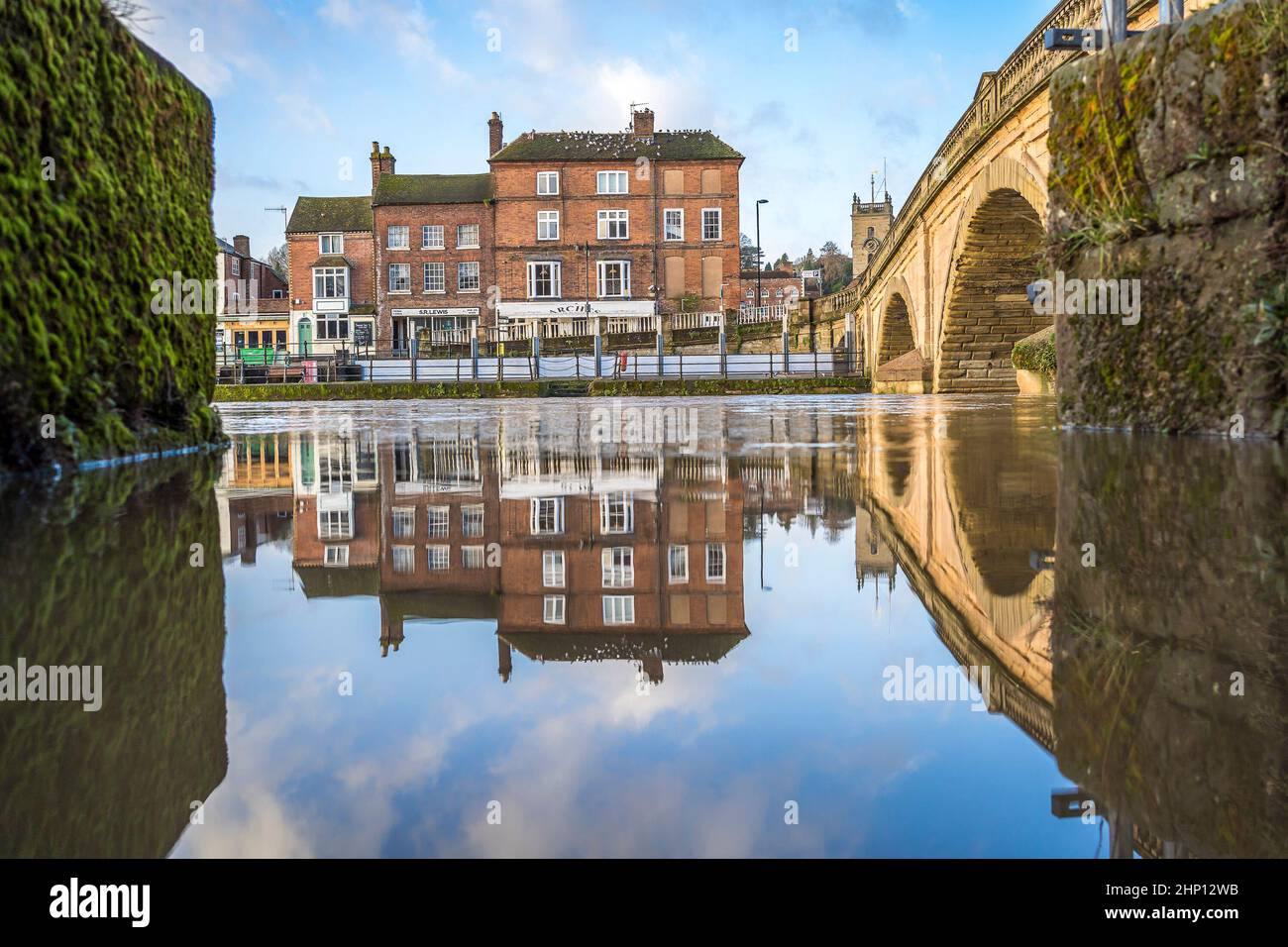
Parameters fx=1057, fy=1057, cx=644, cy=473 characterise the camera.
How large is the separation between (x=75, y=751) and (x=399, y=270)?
51236 millimetres

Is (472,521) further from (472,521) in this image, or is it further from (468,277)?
→ (468,277)

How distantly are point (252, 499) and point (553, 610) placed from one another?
273 cm

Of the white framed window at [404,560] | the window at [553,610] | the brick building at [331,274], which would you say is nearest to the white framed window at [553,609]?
the window at [553,610]

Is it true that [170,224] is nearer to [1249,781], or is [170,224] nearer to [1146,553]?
[1146,553]

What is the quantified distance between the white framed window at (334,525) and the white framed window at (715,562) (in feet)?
3.96

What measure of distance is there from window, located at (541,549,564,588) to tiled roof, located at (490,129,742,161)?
157ft

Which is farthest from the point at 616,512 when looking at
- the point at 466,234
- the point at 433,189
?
the point at 433,189

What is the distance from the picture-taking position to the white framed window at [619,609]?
2119 mm

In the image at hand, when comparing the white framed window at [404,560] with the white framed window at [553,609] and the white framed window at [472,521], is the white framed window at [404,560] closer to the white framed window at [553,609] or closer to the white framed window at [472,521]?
the white framed window at [472,521]

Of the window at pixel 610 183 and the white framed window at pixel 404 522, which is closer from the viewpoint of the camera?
the white framed window at pixel 404 522

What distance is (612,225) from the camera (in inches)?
1946

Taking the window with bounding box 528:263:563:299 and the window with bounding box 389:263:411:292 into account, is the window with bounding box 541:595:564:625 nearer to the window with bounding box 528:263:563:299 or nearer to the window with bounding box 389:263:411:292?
the window with bounding box 528:263:563:299

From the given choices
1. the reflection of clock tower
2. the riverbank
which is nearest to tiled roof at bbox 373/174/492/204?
the riverbank

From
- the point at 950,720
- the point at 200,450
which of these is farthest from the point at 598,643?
the point at 200,450
